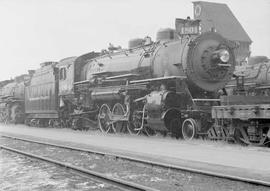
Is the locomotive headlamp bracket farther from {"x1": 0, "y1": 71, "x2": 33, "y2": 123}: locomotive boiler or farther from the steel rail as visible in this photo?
{"x1": 0, "y1": 71, "x2": 33, "y2": 123}: locomotive boiler

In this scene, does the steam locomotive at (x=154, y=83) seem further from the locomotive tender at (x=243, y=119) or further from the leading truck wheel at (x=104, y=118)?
the locomotive tender at (x=243, y=119)

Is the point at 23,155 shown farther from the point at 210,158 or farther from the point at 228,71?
the point at 228,71

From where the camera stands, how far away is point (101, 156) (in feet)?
36.8

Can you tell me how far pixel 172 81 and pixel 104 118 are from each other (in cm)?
517

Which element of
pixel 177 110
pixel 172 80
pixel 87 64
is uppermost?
pixel 87 64

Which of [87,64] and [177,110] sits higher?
[87,64]

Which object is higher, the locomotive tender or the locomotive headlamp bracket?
the locomotive headlamp bracket

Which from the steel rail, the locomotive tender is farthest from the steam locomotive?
the steel rail

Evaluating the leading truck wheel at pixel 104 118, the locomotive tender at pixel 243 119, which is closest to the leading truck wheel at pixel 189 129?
the locomotive tender at pixel 243 119

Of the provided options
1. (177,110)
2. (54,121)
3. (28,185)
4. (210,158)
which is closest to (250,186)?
(210,158)

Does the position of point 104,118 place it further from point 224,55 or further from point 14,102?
point 14,102

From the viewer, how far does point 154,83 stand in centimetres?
1655

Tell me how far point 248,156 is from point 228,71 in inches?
258

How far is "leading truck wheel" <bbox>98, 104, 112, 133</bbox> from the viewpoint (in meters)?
19.3
